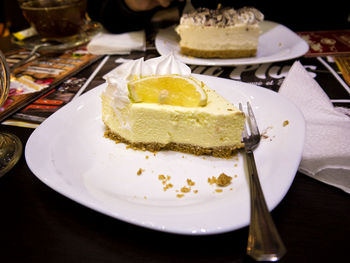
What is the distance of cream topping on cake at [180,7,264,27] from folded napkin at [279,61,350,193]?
90 cm

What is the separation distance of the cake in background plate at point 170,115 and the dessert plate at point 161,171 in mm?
60

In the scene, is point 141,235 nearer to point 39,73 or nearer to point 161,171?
point 161,171

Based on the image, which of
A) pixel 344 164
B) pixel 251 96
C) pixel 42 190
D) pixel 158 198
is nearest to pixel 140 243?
pixel 158 198

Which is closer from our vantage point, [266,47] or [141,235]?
[141,235]

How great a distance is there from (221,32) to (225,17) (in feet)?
0.40

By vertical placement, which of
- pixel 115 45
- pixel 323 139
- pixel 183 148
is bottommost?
pixel 183 148

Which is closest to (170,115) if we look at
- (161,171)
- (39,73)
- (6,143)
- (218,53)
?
(161,171)

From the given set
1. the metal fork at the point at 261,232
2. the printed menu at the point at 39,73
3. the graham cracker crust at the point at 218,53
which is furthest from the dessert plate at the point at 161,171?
the graham cracker crust at the point at 218,53

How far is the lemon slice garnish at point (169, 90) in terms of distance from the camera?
3.63 ft

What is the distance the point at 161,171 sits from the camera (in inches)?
40.4

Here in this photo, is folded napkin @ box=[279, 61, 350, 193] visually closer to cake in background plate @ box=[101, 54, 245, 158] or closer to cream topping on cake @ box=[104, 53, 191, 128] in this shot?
cake in background plate @ box=[101, 54, 245, 158]

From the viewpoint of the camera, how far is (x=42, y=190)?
91 cm

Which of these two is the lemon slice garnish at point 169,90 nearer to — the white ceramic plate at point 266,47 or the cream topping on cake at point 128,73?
the cream topping on cake at point 128,73

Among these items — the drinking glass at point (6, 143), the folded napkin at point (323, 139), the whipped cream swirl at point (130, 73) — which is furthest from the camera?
the whipped cream swirl at point (130, 73)
